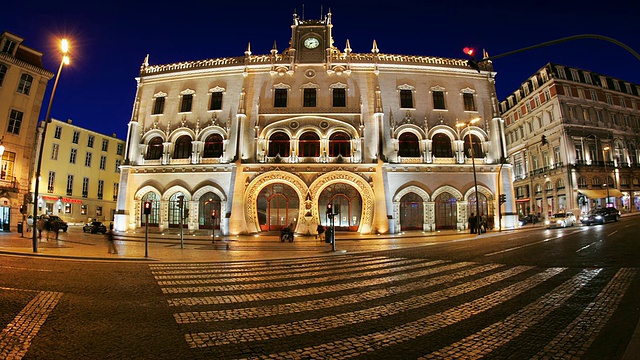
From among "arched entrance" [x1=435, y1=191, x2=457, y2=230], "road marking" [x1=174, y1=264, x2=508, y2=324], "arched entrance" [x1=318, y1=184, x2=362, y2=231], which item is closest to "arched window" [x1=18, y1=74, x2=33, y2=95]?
"arched entrance" [x1=318, y1=184, x2=362, y2=231]

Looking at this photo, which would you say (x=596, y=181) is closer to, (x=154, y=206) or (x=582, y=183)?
(x=582, y=183)

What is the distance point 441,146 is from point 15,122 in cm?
3827

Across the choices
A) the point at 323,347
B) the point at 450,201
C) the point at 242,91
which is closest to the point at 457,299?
the point at 323,347

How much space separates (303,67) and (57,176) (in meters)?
36.3

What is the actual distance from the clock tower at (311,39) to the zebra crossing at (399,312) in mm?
26871

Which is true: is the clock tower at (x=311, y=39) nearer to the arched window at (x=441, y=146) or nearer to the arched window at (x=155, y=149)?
the arched window at (x=441, y=146)

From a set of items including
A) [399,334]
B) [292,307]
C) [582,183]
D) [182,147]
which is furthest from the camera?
[582,183]

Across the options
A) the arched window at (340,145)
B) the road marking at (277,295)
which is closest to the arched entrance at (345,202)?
the arched window at (340,145)

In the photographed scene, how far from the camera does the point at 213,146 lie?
3062 centimetres

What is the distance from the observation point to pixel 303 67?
31.8 meters

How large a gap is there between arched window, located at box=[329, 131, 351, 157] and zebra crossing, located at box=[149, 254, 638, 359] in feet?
68.8

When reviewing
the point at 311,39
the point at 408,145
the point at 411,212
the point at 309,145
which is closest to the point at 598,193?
the point at 411,212

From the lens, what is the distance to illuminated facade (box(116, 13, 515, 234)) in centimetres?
2878

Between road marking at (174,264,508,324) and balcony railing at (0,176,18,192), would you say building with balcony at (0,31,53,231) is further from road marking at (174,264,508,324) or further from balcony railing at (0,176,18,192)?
road marking at (174,264,508,324)
